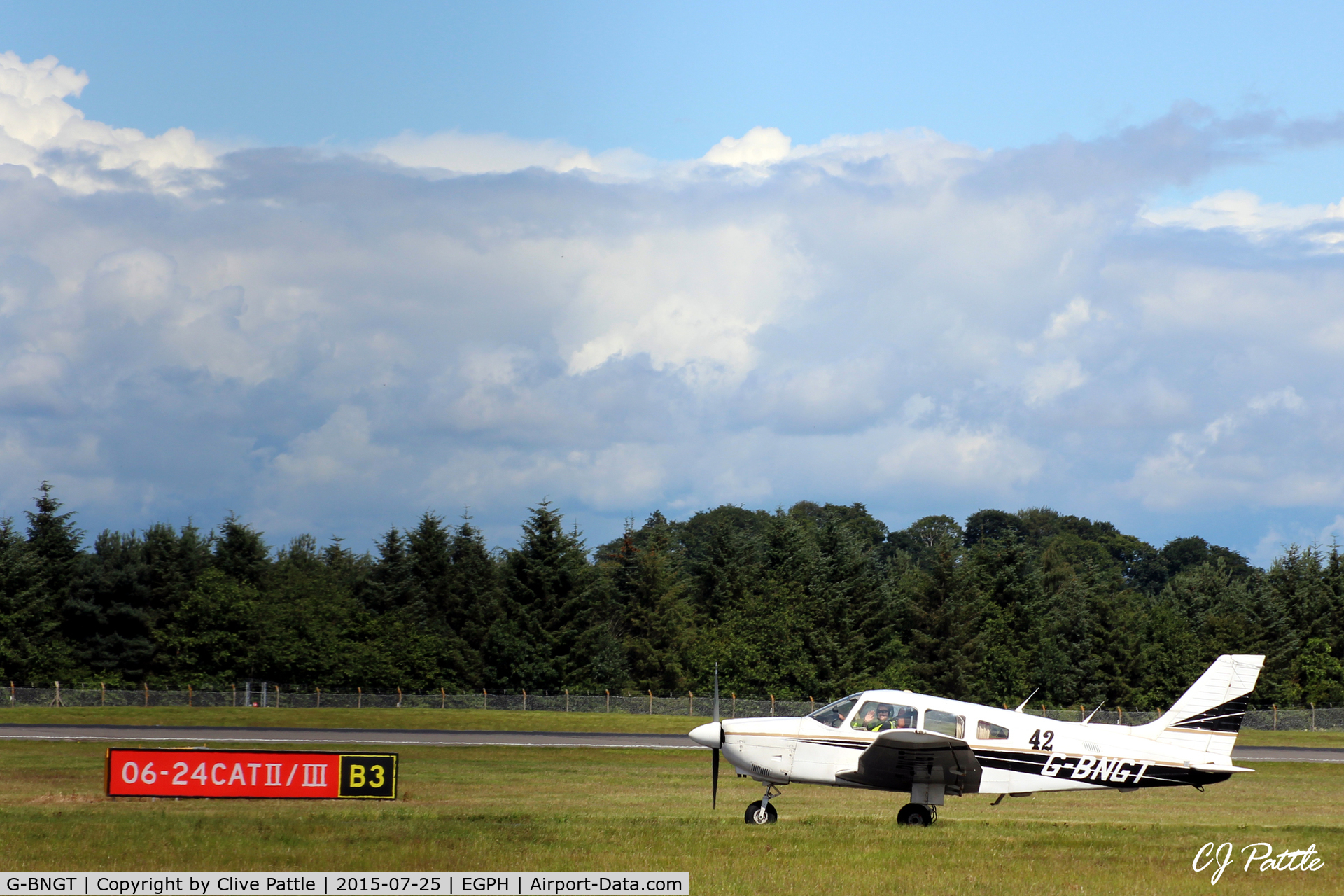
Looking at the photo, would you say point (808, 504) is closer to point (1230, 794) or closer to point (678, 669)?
point (678, 669)

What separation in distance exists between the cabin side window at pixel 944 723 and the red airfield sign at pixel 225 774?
9.89 meters

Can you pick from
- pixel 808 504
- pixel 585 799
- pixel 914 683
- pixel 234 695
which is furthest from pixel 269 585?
pixel 808 504

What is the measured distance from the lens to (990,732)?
19203 mm

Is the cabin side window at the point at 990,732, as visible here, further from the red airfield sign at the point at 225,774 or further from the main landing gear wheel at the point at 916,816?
the red airfield sign at the point at 225,774

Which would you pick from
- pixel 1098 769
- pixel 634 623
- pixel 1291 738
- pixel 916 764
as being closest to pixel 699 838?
pixel 916 764

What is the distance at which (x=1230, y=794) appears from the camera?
1198 inches

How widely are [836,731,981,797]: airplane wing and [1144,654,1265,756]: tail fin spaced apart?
3.59 metres

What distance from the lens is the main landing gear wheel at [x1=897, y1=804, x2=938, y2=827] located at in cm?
1931

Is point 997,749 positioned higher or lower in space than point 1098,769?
higher

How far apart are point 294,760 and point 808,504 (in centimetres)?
12755

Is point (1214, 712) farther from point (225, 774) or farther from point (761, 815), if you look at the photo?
point (225, 774)

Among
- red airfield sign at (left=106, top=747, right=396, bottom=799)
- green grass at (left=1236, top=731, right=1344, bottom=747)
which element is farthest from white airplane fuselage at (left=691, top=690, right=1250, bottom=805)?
green grass at (left=1236, top=731, right=1344, bottom=747)

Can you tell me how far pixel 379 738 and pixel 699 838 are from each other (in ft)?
94.8

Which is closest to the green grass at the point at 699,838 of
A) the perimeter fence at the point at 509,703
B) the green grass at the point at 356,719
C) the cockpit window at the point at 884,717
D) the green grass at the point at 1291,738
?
the cockpit window at the point at 884,717
